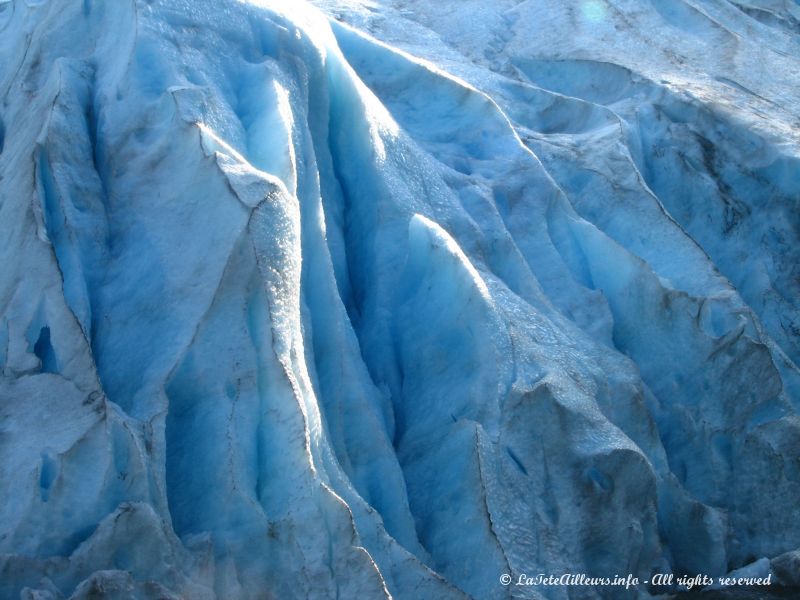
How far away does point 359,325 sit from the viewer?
19.9ft

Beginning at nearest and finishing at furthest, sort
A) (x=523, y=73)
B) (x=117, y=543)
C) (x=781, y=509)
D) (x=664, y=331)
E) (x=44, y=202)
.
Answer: (x=117, y=543) < (x=44, y=202) < (x=781, y=509) < (x=664, y=331) < (x=523, y=73)

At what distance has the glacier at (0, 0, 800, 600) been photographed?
4.48 metres

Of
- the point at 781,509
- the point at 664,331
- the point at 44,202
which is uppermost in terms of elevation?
the point at 44,202

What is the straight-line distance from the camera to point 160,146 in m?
5.46

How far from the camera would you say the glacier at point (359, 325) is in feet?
14.7

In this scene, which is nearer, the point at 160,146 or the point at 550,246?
the point at 160,146

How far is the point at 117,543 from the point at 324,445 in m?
1.15

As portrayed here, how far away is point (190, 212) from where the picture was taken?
5207mm

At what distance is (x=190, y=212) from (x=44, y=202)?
0.76 metres

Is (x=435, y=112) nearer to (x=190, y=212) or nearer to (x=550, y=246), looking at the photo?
(x=550, y=246)

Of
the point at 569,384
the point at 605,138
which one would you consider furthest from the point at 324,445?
the point at 605,138

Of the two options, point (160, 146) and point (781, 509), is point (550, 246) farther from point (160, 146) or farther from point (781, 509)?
point (160, 146)

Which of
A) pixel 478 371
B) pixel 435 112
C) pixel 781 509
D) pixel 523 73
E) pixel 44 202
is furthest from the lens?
pixel 523 73

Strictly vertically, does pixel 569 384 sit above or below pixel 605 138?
below
